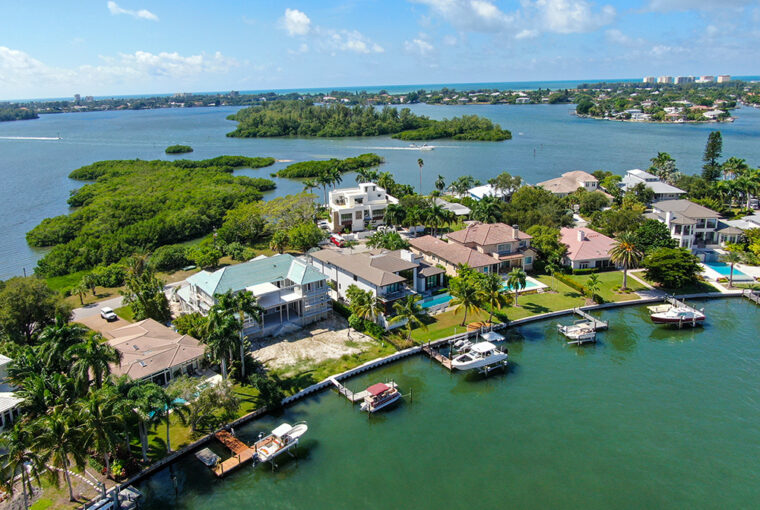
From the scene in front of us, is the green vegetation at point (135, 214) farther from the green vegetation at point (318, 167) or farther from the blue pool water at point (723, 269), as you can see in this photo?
the blue pool water at point (723, 269)

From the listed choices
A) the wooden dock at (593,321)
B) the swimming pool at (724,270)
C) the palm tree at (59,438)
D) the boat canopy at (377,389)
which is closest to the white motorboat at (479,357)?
the boat canopy at (377,389)

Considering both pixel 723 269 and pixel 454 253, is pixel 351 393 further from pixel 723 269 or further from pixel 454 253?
pixel 723 269

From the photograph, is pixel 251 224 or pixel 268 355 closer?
pixel 268 355

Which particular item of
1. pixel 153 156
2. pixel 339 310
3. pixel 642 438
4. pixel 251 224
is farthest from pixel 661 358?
pixel 153 156

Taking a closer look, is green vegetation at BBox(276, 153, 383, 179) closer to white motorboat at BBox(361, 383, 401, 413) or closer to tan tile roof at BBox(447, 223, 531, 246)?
tan tile roof at BBox(447, 223, 531, 246)

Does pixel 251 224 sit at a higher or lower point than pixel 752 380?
higher

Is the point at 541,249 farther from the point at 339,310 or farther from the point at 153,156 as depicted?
the point at 153,156
